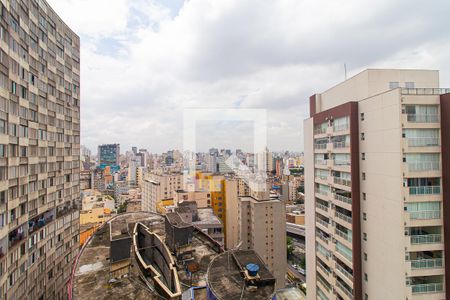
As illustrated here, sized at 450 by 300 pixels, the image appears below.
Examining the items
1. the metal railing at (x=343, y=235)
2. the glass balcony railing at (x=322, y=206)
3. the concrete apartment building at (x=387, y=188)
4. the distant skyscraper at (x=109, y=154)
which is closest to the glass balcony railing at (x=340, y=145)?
the concrete apartment building at (x=387, y=188)

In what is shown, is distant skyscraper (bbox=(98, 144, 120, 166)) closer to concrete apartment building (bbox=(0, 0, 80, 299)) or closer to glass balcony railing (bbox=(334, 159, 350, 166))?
concrete apartment building (bbox=(0, 0, 80, 299))

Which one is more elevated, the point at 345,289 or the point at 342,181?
the point at 342,181

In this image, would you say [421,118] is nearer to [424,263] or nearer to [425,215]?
[425,215]

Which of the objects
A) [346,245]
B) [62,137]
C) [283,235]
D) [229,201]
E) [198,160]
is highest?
[62,137]

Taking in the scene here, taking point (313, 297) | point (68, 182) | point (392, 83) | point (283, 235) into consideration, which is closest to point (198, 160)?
point (68, 182)

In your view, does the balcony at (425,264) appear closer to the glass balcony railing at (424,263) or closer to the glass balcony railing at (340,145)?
the glass balcony railing at (424,263)

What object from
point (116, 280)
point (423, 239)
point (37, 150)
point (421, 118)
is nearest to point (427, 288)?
point (423, 239)

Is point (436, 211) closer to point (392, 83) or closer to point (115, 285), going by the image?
point (392, 83)
